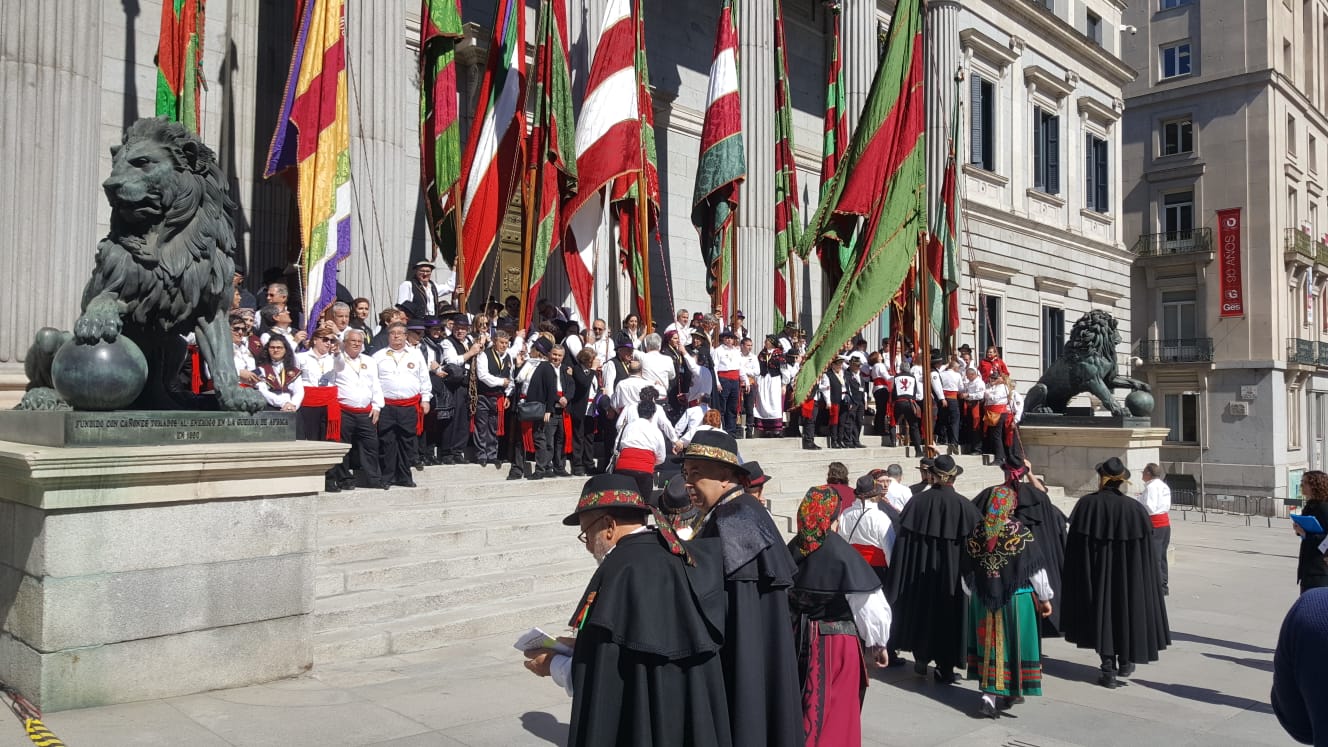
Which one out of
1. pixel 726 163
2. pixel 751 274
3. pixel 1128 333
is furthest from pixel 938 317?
pixel 1128 333

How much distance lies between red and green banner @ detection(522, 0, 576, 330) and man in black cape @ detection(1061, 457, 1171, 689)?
7.93 metres

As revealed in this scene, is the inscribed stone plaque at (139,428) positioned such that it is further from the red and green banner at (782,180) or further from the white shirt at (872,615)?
the red and green banner at (782,180)

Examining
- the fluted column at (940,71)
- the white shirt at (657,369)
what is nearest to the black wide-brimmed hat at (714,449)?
the white shirt at (657,369)

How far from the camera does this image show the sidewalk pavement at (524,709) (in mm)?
5230

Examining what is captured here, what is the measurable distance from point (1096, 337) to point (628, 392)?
10.7 m

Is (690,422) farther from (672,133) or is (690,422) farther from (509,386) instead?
(672,133)

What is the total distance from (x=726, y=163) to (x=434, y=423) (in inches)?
297

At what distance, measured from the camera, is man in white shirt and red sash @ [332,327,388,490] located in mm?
9406

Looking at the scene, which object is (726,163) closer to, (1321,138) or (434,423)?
(434,423)

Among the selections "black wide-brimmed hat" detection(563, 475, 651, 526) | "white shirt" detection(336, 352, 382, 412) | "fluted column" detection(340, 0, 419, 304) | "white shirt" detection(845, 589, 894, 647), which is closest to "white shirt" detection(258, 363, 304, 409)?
"white shirt" detection(336, 352, 382, 412)

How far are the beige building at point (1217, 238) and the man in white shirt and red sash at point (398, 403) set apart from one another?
38182mm

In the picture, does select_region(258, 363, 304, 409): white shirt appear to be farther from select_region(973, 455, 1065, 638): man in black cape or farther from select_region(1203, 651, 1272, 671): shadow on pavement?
select_region(1203, 651, 1272, 671): shadow on pavement

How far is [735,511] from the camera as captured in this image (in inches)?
154

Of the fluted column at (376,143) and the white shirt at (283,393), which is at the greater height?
the fluted column at (376,143)
